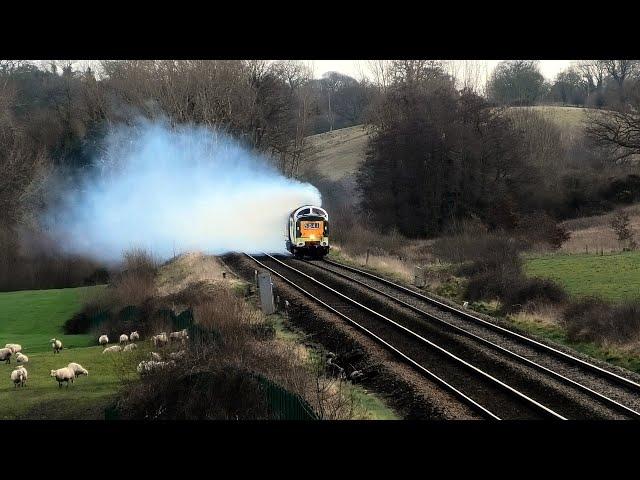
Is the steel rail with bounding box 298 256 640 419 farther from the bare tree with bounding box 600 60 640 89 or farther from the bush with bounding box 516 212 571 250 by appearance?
the bare tree with bounding box 600 60 640 89

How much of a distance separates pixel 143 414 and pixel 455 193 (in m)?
50.0

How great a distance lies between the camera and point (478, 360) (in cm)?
1772

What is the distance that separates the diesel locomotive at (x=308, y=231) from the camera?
34.5 meters

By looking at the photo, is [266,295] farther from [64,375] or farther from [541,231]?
[541,231]

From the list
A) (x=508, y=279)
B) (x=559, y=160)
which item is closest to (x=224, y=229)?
(x=508, y=279)

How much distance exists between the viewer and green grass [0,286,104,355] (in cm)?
2901

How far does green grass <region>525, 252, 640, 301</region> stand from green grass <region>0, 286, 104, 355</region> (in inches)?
824

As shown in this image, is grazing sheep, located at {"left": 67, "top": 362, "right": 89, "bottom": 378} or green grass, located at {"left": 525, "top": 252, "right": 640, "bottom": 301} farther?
green grass, located at {"left": 525, "top": 252, "right": 640, "bottom": 301}

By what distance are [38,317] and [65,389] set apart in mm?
18493

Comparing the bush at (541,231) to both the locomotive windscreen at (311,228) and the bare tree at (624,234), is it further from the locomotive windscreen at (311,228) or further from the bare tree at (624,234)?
the locomotive windscreen at (311,228)

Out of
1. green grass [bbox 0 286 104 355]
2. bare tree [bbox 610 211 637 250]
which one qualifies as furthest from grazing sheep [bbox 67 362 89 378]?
bare tree [bbox 610 211 637 250]

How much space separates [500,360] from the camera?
17.7m

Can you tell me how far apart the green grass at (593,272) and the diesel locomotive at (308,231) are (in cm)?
1081

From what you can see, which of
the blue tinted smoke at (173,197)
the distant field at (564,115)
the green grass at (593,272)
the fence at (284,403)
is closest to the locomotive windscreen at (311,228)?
the blue tinted smoke at (173,197)
